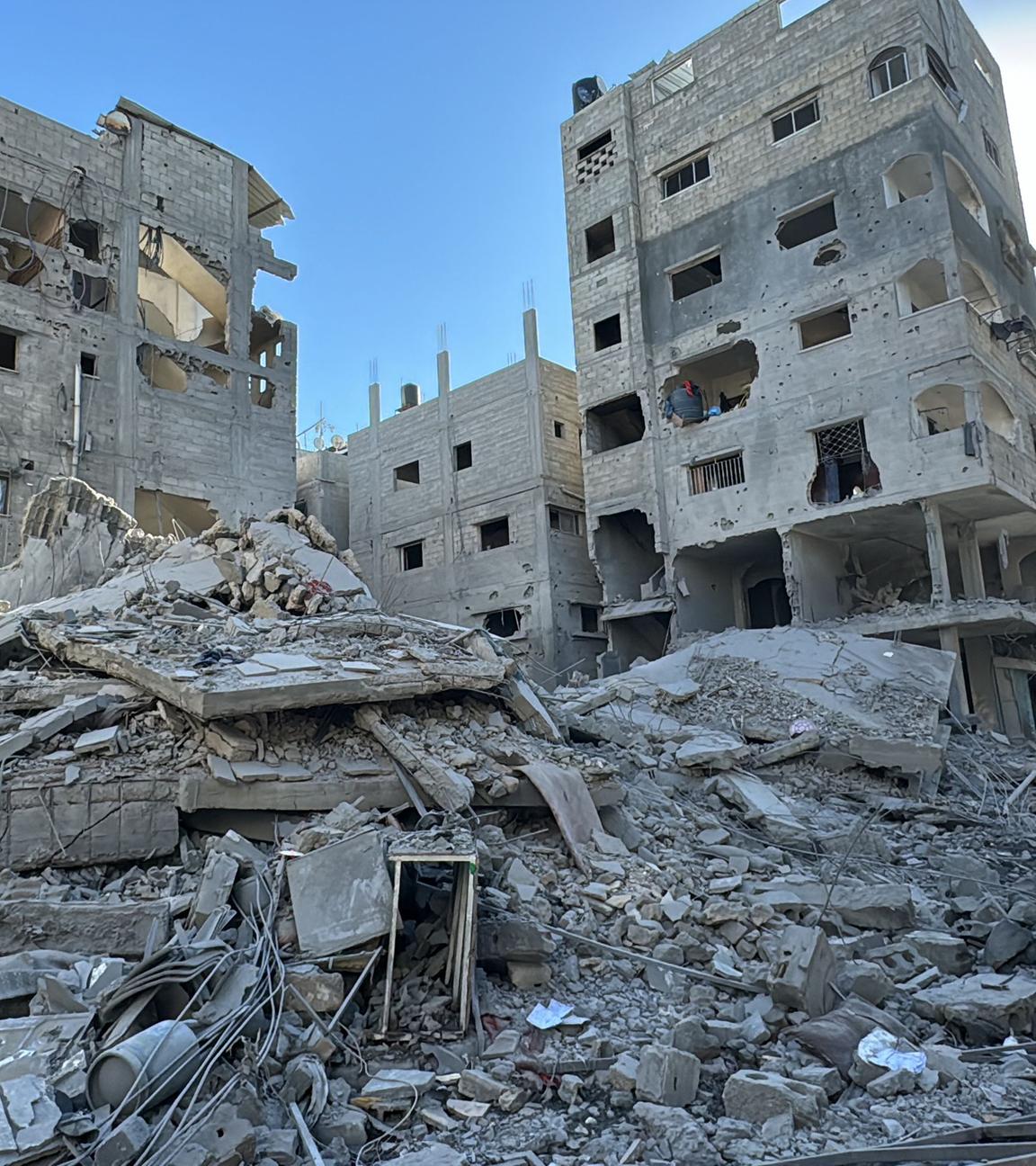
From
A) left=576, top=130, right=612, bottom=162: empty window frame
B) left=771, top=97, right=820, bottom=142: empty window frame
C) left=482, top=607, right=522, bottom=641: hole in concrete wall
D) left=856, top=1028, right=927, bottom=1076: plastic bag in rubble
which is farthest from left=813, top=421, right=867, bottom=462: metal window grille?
left=856, top=1028, right=927, bottom=1076: plastic bag in rubble

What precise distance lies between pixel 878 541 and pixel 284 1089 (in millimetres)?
18663

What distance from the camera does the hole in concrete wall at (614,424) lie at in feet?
71.5

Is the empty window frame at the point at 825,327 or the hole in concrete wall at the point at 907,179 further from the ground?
the hole in concrete wall at the point at 907,179

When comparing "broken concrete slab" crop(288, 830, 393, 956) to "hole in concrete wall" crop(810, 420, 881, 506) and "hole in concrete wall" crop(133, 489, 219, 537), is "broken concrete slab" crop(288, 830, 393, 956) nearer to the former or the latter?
"hole in concrete wall" crop(810, 420, 881, 506)

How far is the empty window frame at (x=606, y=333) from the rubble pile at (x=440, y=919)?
575 inches

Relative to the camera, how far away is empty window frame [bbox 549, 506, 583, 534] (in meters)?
23.4

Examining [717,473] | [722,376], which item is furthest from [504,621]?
[722,376]

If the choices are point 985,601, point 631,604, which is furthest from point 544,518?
point 985,601

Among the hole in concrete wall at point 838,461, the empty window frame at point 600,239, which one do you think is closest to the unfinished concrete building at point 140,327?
the empty window frame at point 600,239

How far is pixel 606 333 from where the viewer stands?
73.0 ft

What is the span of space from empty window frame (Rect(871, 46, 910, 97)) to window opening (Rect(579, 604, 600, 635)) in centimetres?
1367

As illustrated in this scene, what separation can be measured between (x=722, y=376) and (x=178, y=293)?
15100 millimetres

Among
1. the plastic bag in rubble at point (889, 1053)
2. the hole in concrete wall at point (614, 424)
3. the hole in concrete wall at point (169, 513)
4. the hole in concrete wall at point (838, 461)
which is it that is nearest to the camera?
the plastic bag in rubble at point (889, 1053)

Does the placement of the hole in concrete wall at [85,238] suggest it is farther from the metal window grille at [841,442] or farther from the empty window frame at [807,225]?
the metal window grille at [841,442]
